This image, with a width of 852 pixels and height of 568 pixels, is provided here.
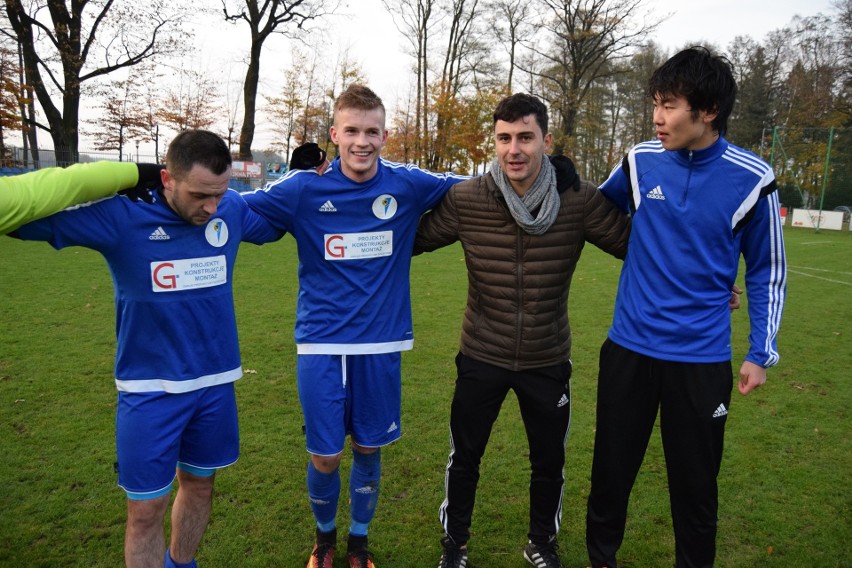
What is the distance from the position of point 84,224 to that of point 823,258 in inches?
758

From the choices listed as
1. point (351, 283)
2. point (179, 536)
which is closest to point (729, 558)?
point (351, 283)

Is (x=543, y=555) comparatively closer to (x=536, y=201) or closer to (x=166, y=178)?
(x=536, y=201)

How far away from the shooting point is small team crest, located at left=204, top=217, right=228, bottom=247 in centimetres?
254

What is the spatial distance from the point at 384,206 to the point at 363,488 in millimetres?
1489

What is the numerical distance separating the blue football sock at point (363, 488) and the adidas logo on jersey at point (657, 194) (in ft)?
6.13

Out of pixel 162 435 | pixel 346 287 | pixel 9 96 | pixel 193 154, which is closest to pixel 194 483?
pixel 162 435

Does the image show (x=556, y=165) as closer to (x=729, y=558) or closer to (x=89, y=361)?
(x=729, y=558)

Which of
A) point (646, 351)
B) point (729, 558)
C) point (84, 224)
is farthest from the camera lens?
point (729, 558)

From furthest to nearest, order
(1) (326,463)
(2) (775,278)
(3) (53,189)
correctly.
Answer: (1) (326,463), (2) (775,278), (3) (53,189)

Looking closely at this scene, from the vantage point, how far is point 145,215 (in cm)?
234

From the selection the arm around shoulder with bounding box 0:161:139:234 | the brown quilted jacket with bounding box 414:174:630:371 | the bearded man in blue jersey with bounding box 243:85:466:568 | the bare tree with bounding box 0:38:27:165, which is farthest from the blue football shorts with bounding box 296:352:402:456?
the bare tree with bounding box 0:38:27:165

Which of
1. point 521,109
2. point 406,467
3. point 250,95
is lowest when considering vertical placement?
point 406,467

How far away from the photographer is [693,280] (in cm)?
251

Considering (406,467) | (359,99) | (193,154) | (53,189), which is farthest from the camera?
(406,467)
